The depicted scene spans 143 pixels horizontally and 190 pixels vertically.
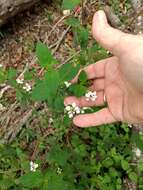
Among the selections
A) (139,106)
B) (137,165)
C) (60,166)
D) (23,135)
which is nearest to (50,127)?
(23,135)

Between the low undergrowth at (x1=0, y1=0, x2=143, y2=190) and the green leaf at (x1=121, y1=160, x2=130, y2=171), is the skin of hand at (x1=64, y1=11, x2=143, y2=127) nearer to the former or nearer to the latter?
the low undergrowth at (x1=0, y1=0, x2=143, y2=190)

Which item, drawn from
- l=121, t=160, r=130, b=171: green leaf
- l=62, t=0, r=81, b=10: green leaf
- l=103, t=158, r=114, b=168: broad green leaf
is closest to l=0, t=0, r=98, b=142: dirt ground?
l=103, t=158, r=114, b=168: broad green leaf

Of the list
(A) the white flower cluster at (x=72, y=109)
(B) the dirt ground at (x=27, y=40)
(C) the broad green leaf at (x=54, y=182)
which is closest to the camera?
(C) the broad green leaf at (x=54, y=182)

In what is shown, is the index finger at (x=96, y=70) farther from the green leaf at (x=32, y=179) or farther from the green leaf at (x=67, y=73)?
the green leaf at (x=32, y=179)

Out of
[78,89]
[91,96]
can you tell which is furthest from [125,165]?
[78,89]

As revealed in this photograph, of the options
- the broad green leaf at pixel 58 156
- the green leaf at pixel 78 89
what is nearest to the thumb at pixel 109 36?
the green leaf at pixel 78 89

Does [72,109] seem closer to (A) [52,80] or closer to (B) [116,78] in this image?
(B) [116,78]
